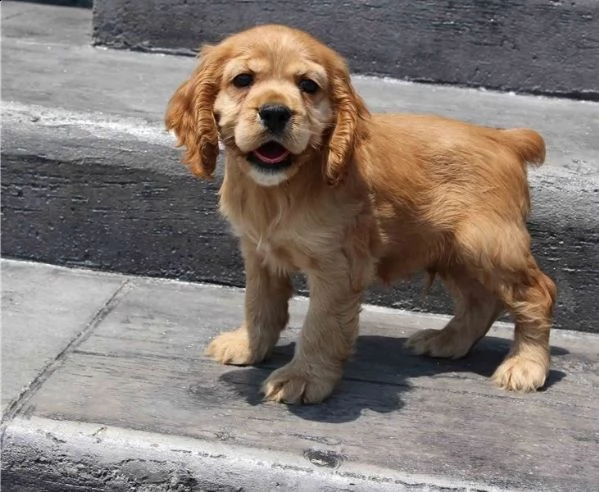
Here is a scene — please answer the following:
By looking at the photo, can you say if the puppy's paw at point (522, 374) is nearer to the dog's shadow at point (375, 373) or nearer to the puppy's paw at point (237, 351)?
the dog's shadow at point (375, 373)

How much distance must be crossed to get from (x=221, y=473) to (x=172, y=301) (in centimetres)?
137

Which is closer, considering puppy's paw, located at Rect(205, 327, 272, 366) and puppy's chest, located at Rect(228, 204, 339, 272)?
puppy's chest, located at Rect(228, 204, 339, 272)

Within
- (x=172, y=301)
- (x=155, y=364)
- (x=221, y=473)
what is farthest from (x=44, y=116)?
(x=221, y=473)

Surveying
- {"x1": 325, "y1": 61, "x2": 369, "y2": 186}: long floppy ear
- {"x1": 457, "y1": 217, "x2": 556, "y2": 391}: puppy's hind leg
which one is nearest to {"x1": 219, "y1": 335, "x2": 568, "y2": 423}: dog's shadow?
{"x1": 457, "y1": 217, "x2": 556, "y2": 391}: puppy's hind leg

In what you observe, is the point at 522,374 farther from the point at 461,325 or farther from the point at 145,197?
the point at 145,197

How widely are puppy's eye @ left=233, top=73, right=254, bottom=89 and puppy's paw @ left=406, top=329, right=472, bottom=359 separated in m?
1.37

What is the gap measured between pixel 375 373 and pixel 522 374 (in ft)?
1.78

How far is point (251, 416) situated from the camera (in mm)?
3543

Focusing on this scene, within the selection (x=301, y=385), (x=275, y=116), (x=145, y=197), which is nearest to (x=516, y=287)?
(x=301, y=385)

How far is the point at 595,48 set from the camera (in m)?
5.29

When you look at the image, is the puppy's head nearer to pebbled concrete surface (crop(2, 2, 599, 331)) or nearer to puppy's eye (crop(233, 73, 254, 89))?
puppy's eye (crop(233, 73, 254, 89))

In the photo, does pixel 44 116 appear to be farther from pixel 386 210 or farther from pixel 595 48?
pixel 595 48

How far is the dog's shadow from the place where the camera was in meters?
3.62

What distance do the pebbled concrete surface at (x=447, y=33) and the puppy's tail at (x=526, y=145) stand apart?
1490 mm
